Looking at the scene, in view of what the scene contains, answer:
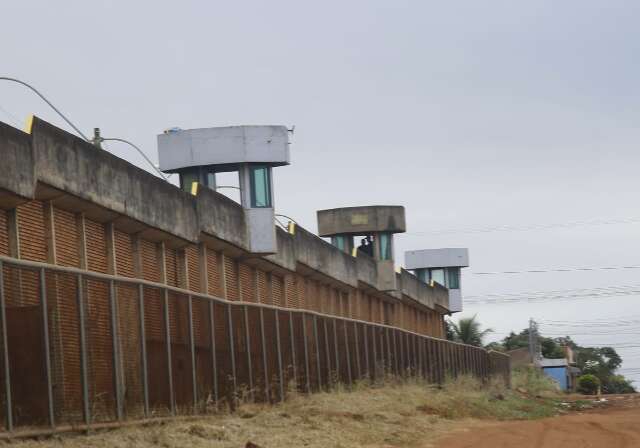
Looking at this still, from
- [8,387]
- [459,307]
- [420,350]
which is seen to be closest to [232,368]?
[8,387]

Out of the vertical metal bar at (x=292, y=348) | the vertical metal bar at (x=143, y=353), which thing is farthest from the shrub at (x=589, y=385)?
the vertical metal bar at (x=143, y=353)

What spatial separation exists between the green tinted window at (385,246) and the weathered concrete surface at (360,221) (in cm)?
32

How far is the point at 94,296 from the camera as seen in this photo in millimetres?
17844

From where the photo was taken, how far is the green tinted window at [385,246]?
189 ft

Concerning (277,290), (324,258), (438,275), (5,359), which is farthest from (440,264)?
(5,359)

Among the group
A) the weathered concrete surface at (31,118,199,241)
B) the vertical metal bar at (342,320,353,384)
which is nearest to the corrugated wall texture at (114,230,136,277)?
the weathered concrete surface at (31,118,199,241)

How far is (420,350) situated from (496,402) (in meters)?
5.51

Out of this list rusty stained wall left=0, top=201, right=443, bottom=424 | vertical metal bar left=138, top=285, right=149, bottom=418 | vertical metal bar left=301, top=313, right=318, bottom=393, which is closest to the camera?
rusty stained wall left=0, top=201, right=443, bottom=424

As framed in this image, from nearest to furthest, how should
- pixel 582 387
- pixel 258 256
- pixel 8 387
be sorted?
1. pixel 8 387
2. pixel 258 256
3. pixel 582 387

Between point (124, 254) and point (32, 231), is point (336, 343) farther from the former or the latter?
point (32, 231)

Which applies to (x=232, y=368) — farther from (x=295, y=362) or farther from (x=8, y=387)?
(x=8, y=387)

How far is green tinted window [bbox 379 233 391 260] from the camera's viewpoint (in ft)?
189

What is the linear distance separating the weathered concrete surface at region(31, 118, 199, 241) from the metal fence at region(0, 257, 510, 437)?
2.96 meters

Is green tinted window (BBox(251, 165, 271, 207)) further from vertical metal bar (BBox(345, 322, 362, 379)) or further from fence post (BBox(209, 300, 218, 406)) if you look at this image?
fence post (BBox(209, 300, 218, 406))
